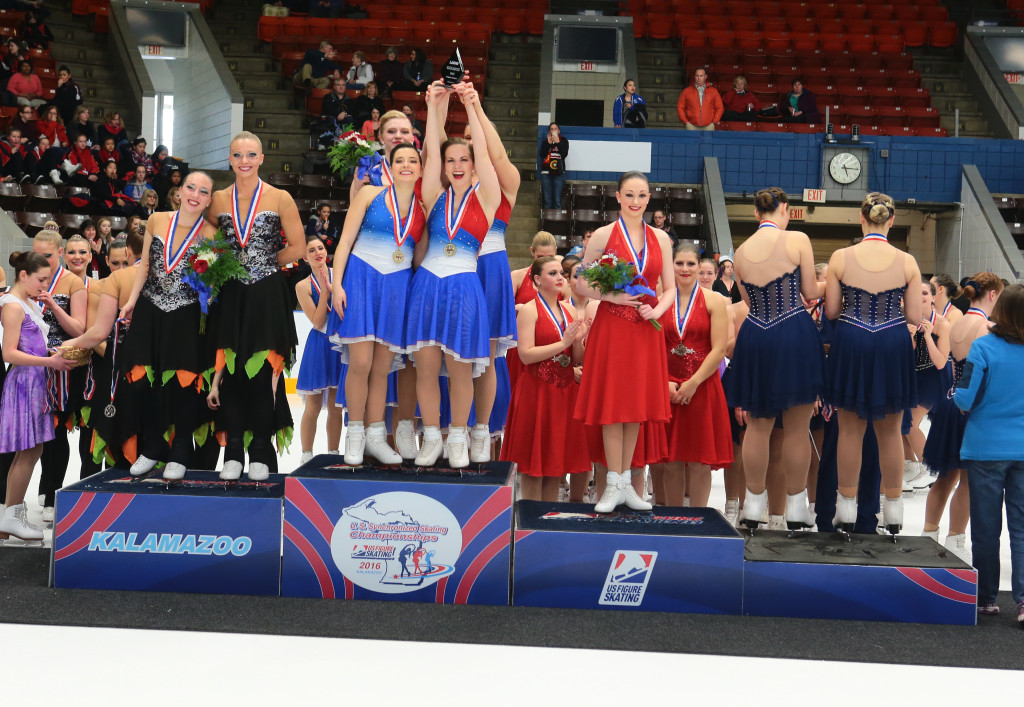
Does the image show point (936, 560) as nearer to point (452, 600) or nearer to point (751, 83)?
point (452, 600)

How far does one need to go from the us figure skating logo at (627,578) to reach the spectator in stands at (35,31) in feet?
46.2

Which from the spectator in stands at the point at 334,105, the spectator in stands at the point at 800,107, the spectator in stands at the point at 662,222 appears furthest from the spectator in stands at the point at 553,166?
the spectator in stands at the point at 800,107

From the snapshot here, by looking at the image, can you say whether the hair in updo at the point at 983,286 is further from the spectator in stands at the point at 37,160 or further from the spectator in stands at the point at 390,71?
the spectator in stands at the point at 390,71

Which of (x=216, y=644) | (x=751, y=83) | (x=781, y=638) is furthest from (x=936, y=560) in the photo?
(x=751, y=83)

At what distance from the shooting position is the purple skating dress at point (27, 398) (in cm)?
470

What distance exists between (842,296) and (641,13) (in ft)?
45.7

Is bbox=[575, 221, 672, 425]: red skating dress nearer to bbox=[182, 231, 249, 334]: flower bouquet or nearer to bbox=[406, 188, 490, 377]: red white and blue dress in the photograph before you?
bbox=[406, 188, 490, 377]: red white and blue dress

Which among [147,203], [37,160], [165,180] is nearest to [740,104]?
[165,180]

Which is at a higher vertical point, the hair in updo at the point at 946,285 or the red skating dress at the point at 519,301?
the hair in updo at the point at 946,285

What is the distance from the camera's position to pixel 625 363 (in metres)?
4.20

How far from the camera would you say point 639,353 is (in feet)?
13.8

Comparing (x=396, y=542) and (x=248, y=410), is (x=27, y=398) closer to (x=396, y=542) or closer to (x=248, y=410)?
(x=248, y=410)

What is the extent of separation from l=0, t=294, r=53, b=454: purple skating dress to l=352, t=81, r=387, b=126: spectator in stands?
892 cm

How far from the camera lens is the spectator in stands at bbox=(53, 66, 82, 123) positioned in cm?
1299
